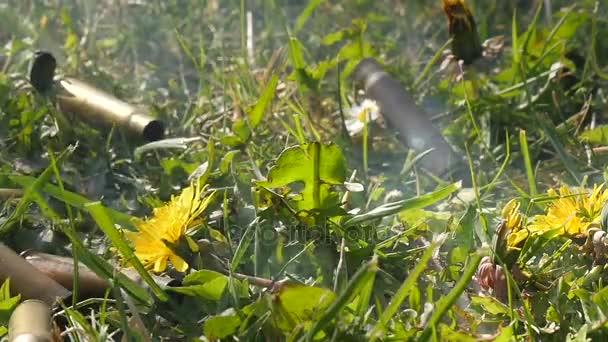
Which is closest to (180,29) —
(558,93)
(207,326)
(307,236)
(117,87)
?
(117,87)

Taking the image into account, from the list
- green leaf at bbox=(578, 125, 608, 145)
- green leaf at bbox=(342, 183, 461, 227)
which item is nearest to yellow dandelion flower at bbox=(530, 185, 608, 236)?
green leaf at bbox=(342, 183, 461, 227)

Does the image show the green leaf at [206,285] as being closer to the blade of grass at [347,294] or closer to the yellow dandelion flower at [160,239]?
the yellow dandelion flower at [160,239]

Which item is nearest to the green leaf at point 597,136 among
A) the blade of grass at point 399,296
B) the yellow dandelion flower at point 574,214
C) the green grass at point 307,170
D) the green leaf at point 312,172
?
the green grass at point 307,170

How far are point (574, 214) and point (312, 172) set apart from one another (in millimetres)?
387

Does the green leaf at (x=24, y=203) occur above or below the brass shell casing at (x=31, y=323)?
above

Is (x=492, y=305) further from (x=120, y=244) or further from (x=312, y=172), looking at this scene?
(x=120, y=244)

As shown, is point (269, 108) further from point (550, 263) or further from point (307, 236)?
point (550, 263)

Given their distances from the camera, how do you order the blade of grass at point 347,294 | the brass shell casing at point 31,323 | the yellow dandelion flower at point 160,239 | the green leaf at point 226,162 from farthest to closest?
the green leaf at point 226,162, the yellow dandelion flower at point 160,239, the brass shell casing at point 31,323, the blade of grass at point 347,294

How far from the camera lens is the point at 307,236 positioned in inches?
52.9

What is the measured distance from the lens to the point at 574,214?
49.9 inches

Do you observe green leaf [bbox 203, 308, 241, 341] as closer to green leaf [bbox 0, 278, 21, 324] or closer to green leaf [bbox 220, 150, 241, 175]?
green leaf [bbox 0, 278, 21, 324]

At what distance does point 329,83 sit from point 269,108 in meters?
0.22

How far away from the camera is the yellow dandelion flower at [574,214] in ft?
4.16

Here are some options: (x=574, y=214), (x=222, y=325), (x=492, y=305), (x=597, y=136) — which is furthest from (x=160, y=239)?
(x=597, y=136)
